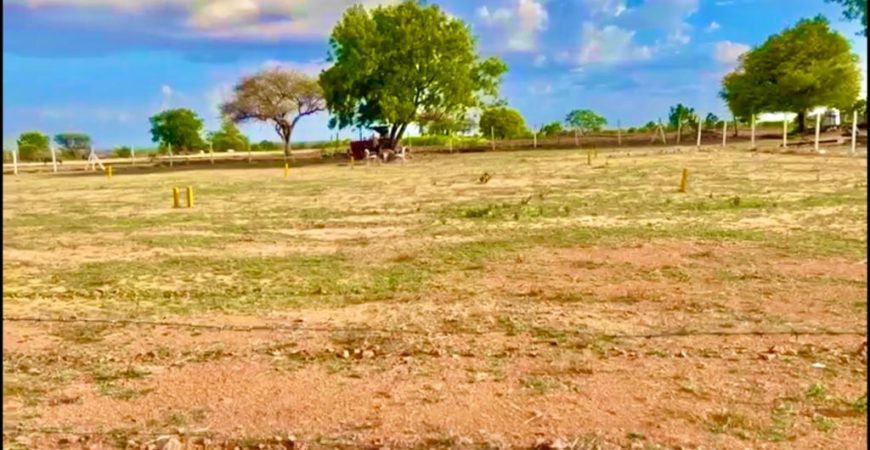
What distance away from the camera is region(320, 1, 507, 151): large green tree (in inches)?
1428

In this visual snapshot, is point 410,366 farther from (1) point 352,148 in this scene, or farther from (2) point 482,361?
(1) point 352,148

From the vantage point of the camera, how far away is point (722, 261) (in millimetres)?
7254

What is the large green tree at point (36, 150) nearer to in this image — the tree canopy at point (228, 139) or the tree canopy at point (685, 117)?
the tree canopy at point (228, 139)

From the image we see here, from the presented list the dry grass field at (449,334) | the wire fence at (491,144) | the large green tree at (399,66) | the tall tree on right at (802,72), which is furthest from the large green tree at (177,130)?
the dry grass field at (449,334)

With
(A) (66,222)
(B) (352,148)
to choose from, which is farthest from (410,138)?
(A) (66,222)

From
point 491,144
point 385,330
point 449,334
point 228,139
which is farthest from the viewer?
point 228,139

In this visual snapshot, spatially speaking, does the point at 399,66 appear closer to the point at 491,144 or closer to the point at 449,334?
the point at 491,144

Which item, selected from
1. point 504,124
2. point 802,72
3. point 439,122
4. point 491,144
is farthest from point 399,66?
point 802,72

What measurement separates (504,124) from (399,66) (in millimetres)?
15004

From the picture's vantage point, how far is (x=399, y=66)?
120 feet

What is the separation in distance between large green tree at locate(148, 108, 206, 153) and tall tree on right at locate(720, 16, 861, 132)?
37.6 meters

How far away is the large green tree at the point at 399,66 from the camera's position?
36281 mm

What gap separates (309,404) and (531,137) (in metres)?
46.9

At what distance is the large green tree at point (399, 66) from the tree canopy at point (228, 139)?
21346 millimetres
